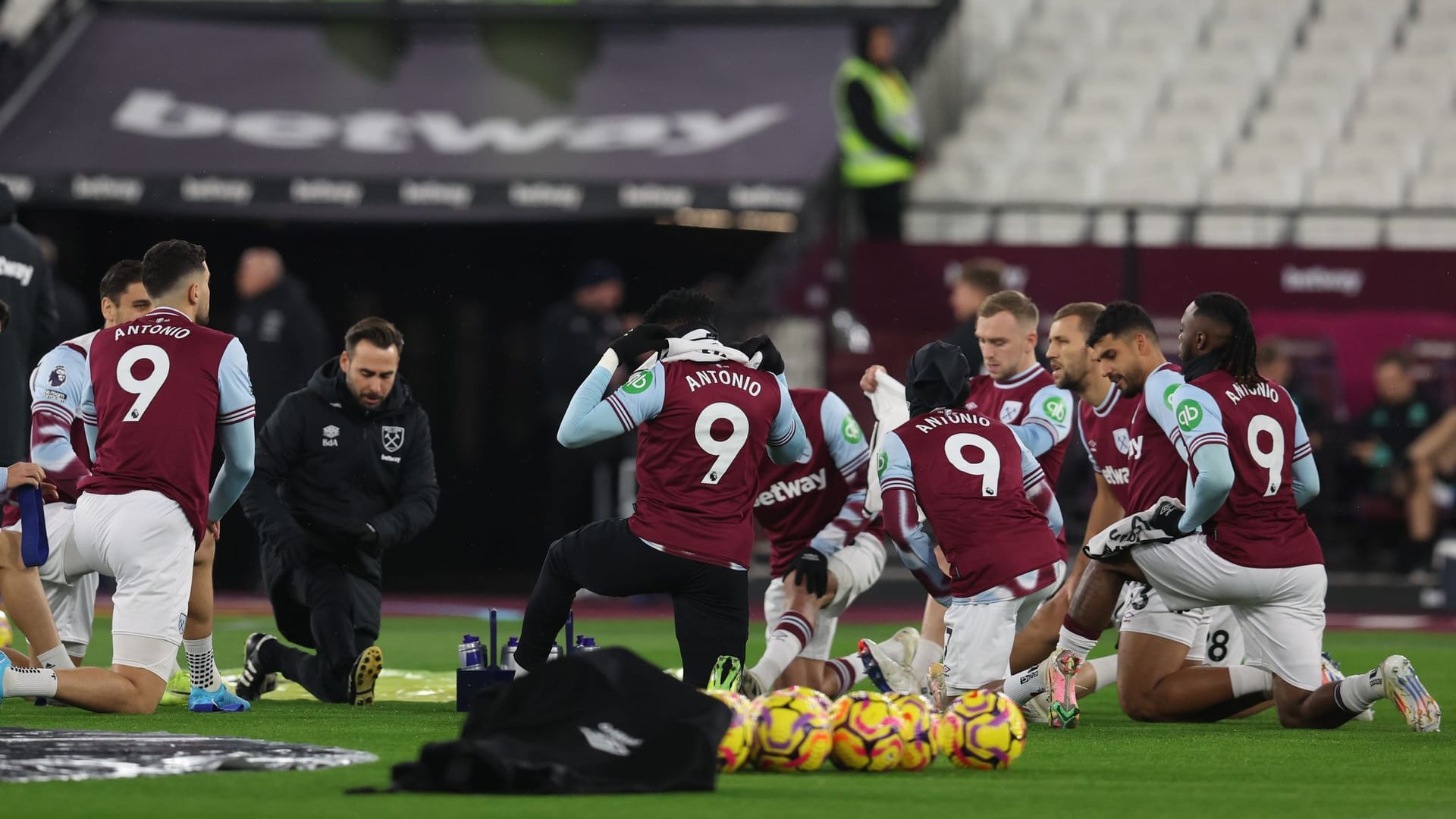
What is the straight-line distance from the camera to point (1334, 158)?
1947 cm

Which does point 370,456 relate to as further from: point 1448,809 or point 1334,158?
point 1334,158

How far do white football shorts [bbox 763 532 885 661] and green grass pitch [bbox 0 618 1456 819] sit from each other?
1185 mm

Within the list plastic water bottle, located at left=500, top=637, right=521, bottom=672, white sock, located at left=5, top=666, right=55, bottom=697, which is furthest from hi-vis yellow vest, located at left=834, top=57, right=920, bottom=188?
white sock, located at left=5, top=666, right=55, bottom=697

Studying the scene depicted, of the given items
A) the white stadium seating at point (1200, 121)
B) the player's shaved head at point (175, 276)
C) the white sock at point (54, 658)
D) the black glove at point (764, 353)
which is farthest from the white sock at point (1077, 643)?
the white stadium seating at point (1200, 121)

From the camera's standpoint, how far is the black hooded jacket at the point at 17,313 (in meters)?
10.9

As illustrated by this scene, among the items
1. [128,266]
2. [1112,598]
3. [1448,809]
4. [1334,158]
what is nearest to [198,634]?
[128,266]

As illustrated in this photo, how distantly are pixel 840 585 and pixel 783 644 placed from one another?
0.39 meters

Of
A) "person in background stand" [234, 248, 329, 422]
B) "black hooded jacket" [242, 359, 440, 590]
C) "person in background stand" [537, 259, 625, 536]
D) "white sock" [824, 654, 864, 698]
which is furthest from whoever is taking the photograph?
"person in background stand" [537, 259, 625, 536]

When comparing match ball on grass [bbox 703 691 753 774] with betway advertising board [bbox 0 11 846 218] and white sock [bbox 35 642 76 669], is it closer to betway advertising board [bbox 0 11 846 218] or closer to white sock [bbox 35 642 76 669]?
white sock [bbox 35 642 76 669]

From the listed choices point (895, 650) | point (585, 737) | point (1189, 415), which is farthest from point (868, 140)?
point (585, 737)

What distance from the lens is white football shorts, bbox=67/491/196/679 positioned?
851 centimetres

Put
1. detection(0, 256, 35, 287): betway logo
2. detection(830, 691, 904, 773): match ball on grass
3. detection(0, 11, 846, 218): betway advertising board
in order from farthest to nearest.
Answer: detection(0, 11, 846, 218): betway advertising board, detection(0, 256, 35, 287): betway logo, detection(830, 691, 904, 773): match ball on grass

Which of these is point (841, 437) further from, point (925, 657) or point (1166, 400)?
point (1166, 400)

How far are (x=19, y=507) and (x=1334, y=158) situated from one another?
1395 centimetres
